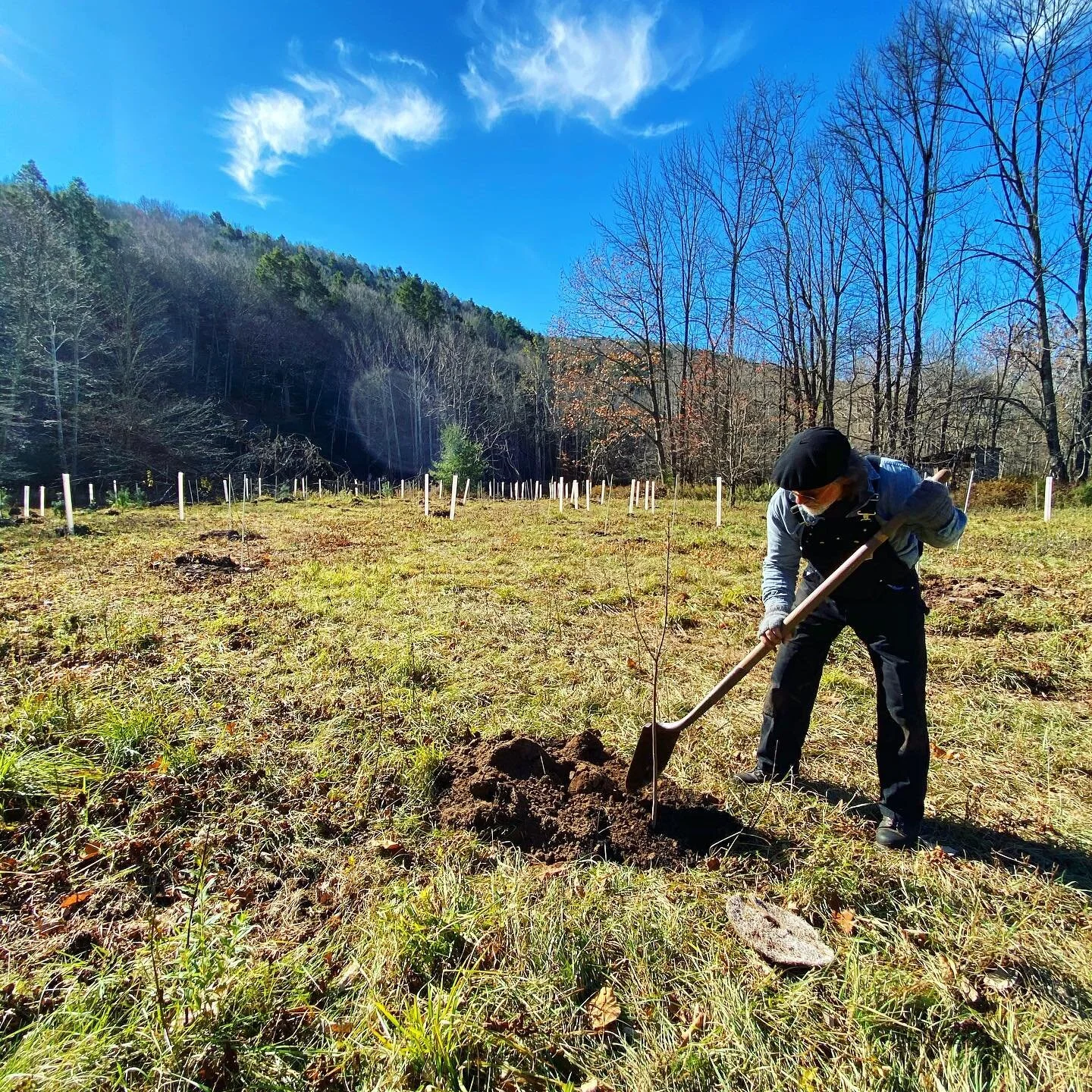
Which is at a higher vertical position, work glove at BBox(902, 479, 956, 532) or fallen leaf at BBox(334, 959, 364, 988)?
work glove at BBox(902, 479, 956, 532)

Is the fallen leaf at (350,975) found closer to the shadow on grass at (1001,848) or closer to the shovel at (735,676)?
the shovel at (735,676)

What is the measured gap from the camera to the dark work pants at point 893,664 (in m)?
2.20

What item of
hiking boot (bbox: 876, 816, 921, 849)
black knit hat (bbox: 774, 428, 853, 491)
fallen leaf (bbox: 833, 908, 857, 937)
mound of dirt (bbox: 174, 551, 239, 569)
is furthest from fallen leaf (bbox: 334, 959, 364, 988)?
mound of dirt (bbox: 174, 551, 239, 569)

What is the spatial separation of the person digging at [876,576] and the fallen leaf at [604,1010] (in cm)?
139

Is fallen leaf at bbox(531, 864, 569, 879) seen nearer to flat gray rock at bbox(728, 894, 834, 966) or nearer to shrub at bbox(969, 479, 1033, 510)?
flat gray rock at bbox(728, 894, 834, 966)

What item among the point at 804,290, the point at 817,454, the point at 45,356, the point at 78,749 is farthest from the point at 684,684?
the point at 45,356

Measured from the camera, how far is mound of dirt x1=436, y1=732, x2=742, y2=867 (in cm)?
222

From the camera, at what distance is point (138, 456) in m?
26.5

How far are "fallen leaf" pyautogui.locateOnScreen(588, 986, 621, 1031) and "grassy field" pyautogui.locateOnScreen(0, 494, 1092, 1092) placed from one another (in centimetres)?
2

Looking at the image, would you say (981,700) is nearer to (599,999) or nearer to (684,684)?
(684,684)

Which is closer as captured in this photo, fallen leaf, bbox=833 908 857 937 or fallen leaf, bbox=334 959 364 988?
fallen leaf, bbox=334 959 364 988

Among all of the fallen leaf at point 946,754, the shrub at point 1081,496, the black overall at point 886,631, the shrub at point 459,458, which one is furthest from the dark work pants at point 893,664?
the shrub at point 459,458

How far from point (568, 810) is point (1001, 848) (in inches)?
73.6

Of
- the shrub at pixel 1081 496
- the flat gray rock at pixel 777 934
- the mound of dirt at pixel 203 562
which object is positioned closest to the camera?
the flat gray rock at pixel 777 934
